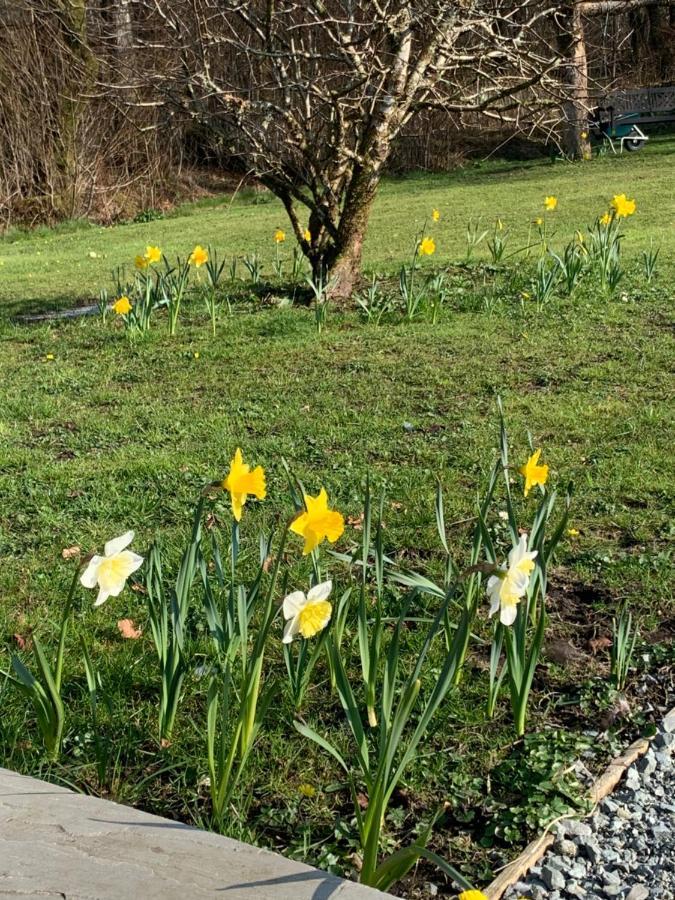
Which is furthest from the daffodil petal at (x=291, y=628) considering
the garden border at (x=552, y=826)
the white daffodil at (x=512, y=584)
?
the garden border at (x=552, y=826)

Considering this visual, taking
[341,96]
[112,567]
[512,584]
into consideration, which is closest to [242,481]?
[112,567]

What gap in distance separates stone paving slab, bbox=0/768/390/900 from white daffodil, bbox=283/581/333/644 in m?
0.39

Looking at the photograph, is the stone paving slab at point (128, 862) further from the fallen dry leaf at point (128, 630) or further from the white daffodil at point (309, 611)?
the fallen dry leaf at point (128, 630)

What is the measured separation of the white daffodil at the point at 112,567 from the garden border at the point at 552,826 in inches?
36.7

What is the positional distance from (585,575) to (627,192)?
11737 mm

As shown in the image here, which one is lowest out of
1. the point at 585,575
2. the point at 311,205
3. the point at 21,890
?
the point at 585,575

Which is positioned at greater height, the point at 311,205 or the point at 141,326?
the point at 311,205

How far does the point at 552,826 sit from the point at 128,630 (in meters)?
1.35

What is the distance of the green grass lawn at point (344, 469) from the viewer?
7.09 feet

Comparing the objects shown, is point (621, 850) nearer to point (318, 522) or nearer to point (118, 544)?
point (318, 522)

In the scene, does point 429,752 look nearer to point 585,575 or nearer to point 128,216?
point 585,575

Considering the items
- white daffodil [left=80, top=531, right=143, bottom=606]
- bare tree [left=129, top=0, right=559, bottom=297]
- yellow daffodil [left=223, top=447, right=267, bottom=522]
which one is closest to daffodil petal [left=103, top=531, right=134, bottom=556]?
white daffodil [left=80, top=531, right=143, bottom=606]

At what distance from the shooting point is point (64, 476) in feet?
13.6

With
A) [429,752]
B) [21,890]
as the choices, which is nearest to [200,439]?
[429,752]
